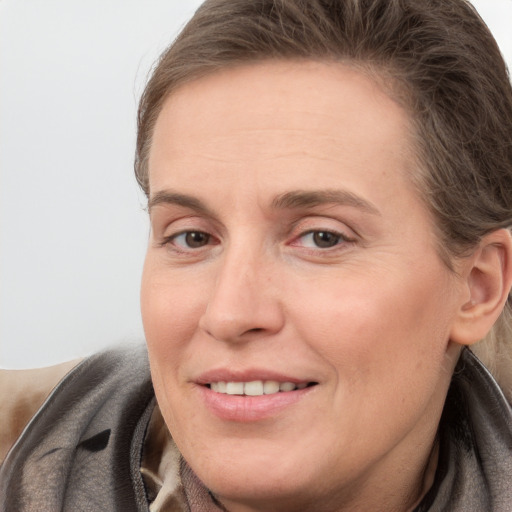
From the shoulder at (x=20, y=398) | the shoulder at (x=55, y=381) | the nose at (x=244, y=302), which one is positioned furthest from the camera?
the shoulder at (x=20, y=398)

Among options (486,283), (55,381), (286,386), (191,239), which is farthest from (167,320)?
(55,381)

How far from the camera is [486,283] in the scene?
215 centimetres

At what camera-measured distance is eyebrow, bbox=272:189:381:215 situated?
1.88 metres

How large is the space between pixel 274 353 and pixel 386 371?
244 mm

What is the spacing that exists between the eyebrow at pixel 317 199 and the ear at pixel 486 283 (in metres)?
0.36

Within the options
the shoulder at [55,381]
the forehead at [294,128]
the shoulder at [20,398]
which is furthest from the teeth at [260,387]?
the shoulder at [20,398]

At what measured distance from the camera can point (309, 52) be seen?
1.97 meters

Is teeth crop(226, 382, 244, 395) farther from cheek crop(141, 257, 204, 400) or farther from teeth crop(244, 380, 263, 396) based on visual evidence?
cheek crop(141, 257, 204, 400)

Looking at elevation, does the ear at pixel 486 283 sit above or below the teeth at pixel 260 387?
above

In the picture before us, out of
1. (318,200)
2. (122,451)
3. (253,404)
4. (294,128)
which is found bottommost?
(122,451)

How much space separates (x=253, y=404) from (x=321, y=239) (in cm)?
36

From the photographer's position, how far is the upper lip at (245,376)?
1866 millimetres

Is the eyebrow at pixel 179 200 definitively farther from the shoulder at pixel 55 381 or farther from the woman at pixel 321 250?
the shoulder at pixel 55 381

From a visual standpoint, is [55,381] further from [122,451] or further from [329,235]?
[329,235]
